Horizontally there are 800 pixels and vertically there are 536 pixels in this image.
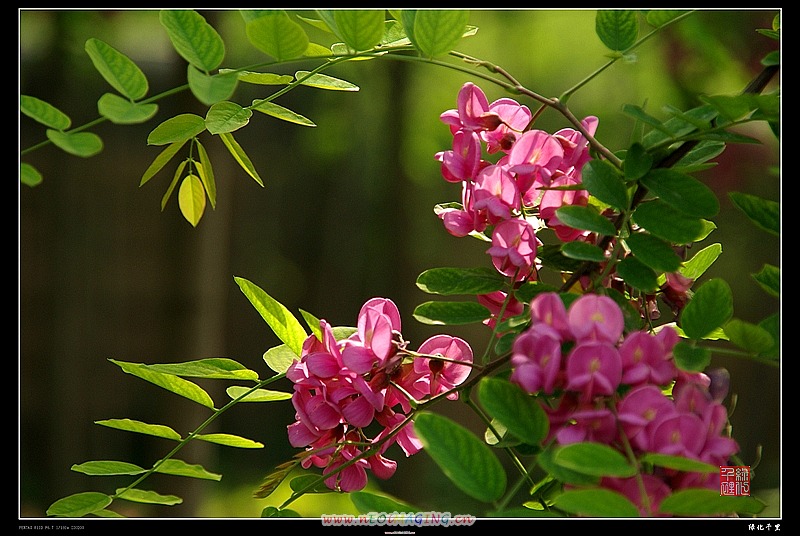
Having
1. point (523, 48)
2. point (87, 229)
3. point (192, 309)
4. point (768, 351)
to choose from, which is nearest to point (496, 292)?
point (768, 351)

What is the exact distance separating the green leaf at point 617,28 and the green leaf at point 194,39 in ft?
0.79

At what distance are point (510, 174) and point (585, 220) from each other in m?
0.06

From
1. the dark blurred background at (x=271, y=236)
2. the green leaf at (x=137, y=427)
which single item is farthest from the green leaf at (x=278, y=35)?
the dark blurred background at (x=271, y=236)

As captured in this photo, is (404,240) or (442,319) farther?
(404,240)

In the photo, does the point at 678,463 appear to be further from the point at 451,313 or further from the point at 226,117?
the point at 226,117

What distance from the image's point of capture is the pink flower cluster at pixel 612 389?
1.23ft

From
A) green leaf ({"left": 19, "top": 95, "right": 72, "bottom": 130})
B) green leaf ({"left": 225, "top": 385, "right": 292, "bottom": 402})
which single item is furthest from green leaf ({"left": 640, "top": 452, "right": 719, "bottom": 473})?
green leaf ({"left": 19, "top": 95, "right": 72, "bottom": 130})

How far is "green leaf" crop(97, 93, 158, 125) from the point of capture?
42cm

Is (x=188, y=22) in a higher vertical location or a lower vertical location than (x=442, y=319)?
higher

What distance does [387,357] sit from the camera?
1.59ft

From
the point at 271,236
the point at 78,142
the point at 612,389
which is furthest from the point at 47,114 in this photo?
the point at 271,236

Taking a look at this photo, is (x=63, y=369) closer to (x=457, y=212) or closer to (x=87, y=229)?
(x=87, y=229)

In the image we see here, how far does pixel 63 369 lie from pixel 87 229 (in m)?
0.78

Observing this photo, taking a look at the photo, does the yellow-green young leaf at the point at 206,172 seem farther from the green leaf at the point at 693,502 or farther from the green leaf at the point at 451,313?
the green leaf at the point at 693,502
